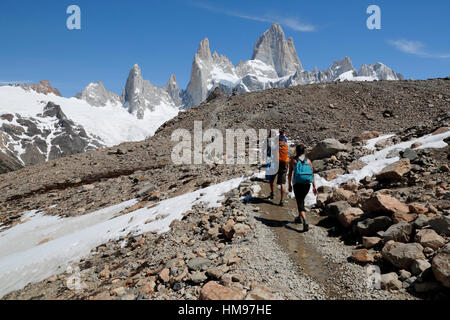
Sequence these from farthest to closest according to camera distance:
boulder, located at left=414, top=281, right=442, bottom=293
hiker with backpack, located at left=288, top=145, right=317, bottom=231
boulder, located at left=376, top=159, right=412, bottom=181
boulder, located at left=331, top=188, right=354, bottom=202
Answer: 1. boulder, located at left=376, top=159, right=412, bottom=181
2. boulder, located at left=331, top=188, right=354, bottom=202
3. hiker with backpack, located at left=288, top=145, right=317, bottom=231
4. boulder, located at left=414, top=281, right=442, bottom=293

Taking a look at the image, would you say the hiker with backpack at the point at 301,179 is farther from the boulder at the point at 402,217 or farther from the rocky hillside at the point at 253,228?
the boulder at the point at 402,217

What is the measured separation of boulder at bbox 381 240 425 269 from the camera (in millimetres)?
5598

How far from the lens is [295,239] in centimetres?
812

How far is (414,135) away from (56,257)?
19.1 metres

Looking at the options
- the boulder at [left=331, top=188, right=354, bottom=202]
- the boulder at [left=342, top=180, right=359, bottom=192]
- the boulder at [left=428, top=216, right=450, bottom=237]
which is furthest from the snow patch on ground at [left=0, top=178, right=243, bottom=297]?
the boulder at [left=428, top=216, right=450, bottom=237]

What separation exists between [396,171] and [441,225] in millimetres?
4409

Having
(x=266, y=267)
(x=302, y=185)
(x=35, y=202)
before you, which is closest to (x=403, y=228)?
(x=302, y=185)

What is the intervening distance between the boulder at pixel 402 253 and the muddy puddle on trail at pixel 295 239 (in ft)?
4.11

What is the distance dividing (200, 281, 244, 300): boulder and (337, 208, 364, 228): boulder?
471 centimetres

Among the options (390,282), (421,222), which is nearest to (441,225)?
(421,222)

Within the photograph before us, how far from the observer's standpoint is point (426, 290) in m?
4.95

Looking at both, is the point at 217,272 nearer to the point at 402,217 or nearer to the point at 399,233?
the point at 399,233

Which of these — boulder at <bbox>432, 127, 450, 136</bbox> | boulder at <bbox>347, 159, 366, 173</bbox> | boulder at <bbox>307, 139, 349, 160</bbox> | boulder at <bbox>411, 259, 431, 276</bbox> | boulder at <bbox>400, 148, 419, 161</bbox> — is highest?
boulder at <bbox>432, 127, 450, 136</bbox>

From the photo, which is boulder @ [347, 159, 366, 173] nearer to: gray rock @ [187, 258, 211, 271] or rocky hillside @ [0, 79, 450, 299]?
rocky hillside @ [0, 79, 450, 299]
